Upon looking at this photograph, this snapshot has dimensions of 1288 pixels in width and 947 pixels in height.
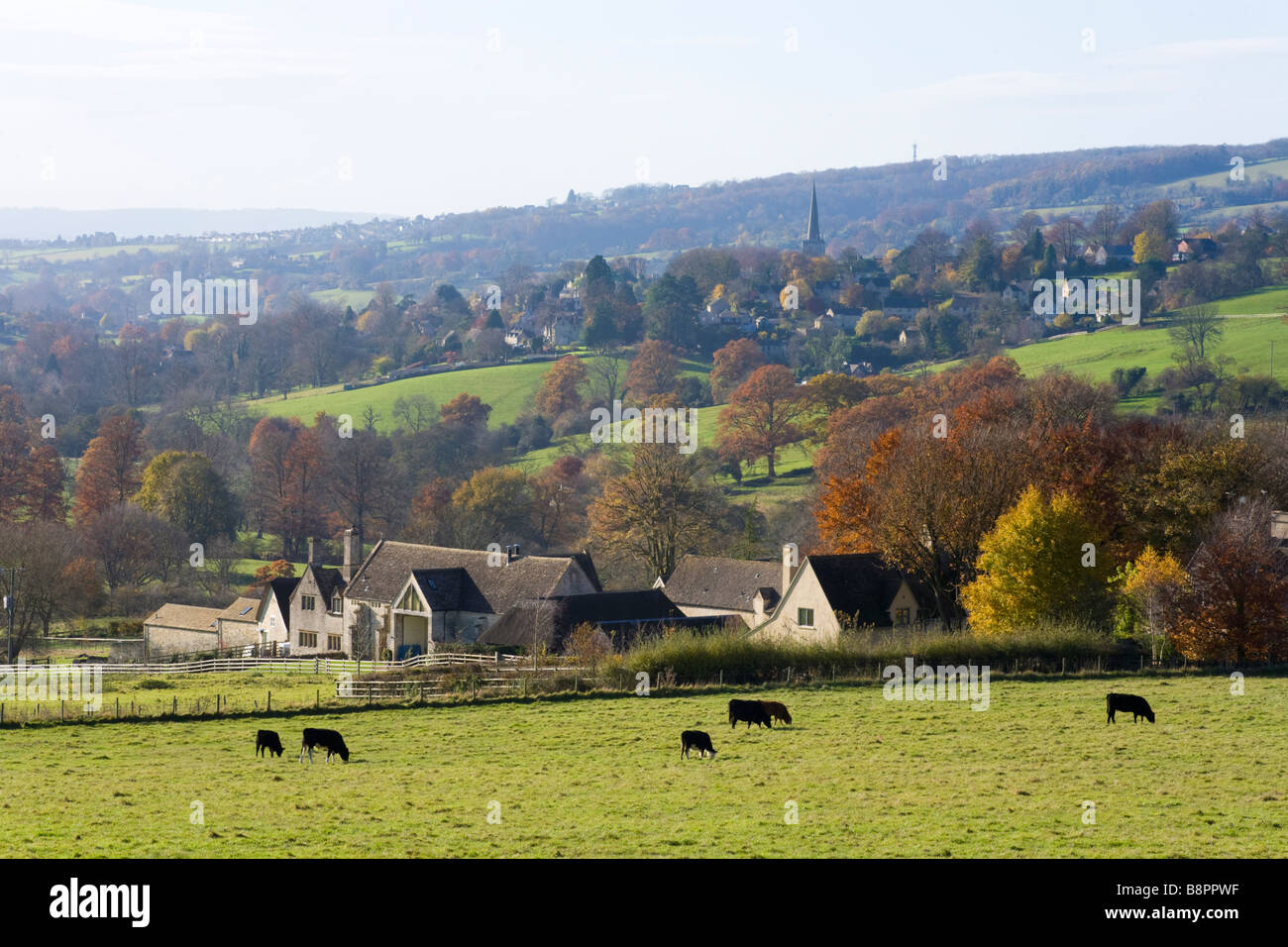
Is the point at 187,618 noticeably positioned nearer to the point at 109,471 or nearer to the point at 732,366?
the point at 109,471

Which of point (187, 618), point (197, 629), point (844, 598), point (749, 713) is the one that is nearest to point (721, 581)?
point (844, 598)

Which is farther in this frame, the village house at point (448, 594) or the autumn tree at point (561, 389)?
the autumn tree at point (561, 389)

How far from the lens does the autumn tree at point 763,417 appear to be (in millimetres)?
110000

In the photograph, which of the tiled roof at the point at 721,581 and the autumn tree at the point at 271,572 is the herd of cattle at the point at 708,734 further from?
the autumn tree at the point at 271,572

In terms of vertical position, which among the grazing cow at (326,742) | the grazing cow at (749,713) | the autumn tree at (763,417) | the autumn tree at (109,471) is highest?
the autumn tree at (763,417)

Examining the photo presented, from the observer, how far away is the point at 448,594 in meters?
58.2

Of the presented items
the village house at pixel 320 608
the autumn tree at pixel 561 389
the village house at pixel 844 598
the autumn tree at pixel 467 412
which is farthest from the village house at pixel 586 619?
the autumn tree at pixel 561 389

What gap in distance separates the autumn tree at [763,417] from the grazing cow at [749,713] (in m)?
77.2

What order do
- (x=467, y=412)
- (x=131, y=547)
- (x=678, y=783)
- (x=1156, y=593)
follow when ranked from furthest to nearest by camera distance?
(x=467, y=412) < (x=131, y=547) < (x=1156, y=593) < (x=678, y=783)

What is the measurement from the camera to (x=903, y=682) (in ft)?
129

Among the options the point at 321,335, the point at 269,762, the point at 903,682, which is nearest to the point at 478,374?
the point at 321,335

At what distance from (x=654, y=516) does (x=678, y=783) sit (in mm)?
47975

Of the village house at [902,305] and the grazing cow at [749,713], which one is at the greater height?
the village house at [902,305]

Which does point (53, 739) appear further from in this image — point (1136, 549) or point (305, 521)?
point (305, 521)
